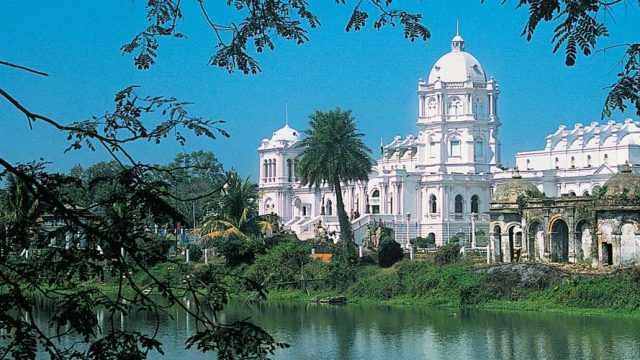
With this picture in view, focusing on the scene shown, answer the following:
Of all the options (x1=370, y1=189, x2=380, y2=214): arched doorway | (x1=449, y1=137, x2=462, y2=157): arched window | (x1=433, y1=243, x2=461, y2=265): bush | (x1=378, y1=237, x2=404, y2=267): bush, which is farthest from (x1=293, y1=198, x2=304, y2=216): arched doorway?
(x1=433, y1=243, x2=461, y2=265): bush

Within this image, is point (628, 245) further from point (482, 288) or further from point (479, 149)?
point (479, 149)

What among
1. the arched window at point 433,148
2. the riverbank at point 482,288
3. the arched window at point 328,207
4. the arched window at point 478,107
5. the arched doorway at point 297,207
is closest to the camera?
the riverbank at point 482,288

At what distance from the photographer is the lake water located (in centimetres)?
2359

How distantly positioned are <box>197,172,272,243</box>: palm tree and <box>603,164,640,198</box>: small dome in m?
17.3

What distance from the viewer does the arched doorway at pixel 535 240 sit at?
→ 124 ft

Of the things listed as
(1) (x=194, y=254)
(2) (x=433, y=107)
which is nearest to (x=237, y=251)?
(1) (x=194, y=254)

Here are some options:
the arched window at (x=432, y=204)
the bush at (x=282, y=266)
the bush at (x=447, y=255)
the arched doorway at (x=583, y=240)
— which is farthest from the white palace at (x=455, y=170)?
the arched doorway at (x=583, y=240)

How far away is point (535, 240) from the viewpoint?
124ft

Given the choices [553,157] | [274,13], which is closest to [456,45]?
[553,157]

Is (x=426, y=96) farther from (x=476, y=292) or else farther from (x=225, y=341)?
(x=225, y=341)

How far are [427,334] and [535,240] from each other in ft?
40.2

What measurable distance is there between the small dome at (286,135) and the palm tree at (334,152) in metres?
29.7

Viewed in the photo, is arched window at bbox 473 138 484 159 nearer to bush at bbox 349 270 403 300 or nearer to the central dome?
the central dome

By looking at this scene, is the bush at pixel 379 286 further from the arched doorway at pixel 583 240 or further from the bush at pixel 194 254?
the bush at pixel 194 254
